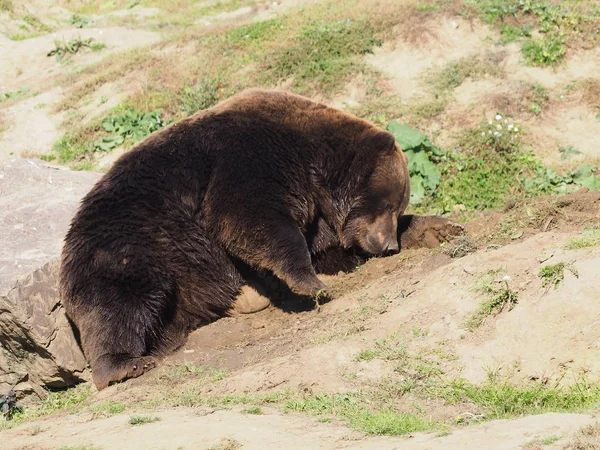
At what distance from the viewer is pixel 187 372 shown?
6465mm

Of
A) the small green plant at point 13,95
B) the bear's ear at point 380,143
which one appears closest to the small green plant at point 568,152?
the bear's ear at point 380,143

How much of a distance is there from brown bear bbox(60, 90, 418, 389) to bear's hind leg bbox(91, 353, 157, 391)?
0.03 ft

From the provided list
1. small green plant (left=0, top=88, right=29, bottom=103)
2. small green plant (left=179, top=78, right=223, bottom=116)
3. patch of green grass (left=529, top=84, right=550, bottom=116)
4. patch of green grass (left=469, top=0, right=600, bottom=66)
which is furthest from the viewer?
small green plant (left=0, top=88, right=29, bottom=103)

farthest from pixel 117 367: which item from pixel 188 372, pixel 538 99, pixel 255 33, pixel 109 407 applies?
pixel 255 33

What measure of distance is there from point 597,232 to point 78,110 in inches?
408

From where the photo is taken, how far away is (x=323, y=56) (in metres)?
12.5

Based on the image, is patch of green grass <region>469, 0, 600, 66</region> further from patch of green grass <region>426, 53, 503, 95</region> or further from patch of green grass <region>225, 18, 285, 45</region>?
patch of green grass <region>225, 18, 285, 45</region>

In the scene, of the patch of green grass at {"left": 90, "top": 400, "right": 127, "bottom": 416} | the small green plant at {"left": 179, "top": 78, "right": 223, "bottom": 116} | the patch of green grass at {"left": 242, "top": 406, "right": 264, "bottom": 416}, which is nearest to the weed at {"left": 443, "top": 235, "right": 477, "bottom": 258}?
the patch of green grass at {"left": 242, "top": 406, "right": 264, "bottom": 416}

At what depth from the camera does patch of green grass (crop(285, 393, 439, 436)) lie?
4484mm

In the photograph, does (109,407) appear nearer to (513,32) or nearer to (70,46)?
(513,32)

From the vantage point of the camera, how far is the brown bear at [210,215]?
6.77m

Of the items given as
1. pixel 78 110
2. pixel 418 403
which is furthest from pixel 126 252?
pixel 78 110

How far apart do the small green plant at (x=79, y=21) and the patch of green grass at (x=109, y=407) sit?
1680cm

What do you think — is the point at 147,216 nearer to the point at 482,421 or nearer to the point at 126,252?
the point at 126,252
